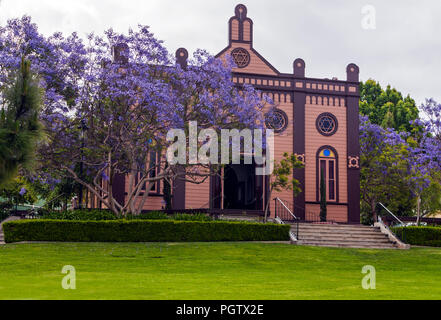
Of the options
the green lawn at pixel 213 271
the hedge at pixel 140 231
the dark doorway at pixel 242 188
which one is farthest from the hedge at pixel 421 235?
the dark doorway at pixel 242 188

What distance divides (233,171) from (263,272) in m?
16.3

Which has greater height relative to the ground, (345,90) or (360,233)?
(345,90)

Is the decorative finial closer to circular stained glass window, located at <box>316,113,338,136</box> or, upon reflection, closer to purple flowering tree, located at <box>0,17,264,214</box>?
purple flowering tree, located at <box>0,17,264,214</box>

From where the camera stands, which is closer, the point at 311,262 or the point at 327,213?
the point at 311,262

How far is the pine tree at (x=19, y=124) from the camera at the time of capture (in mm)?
9930

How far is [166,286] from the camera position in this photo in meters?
11.5

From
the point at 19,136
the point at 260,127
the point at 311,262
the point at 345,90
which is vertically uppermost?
the point at 345,90

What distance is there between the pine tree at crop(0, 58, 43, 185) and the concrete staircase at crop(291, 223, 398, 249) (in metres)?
15.4

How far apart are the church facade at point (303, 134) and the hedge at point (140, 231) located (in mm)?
6920

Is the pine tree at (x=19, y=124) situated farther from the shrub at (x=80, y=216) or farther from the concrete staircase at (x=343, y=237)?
the concrete staircase at (x=343, y=237)

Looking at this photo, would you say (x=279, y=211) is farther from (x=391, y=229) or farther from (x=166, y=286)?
(x=166, y=286)

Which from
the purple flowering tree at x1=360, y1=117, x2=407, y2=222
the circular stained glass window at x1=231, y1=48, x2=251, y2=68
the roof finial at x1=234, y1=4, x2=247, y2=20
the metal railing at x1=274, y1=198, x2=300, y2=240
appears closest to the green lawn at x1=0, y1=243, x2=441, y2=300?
the metal railing at x1=274, y1=198, x2=300, y2=240

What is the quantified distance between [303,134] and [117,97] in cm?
1242

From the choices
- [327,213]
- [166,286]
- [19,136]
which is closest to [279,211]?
[327,213]
